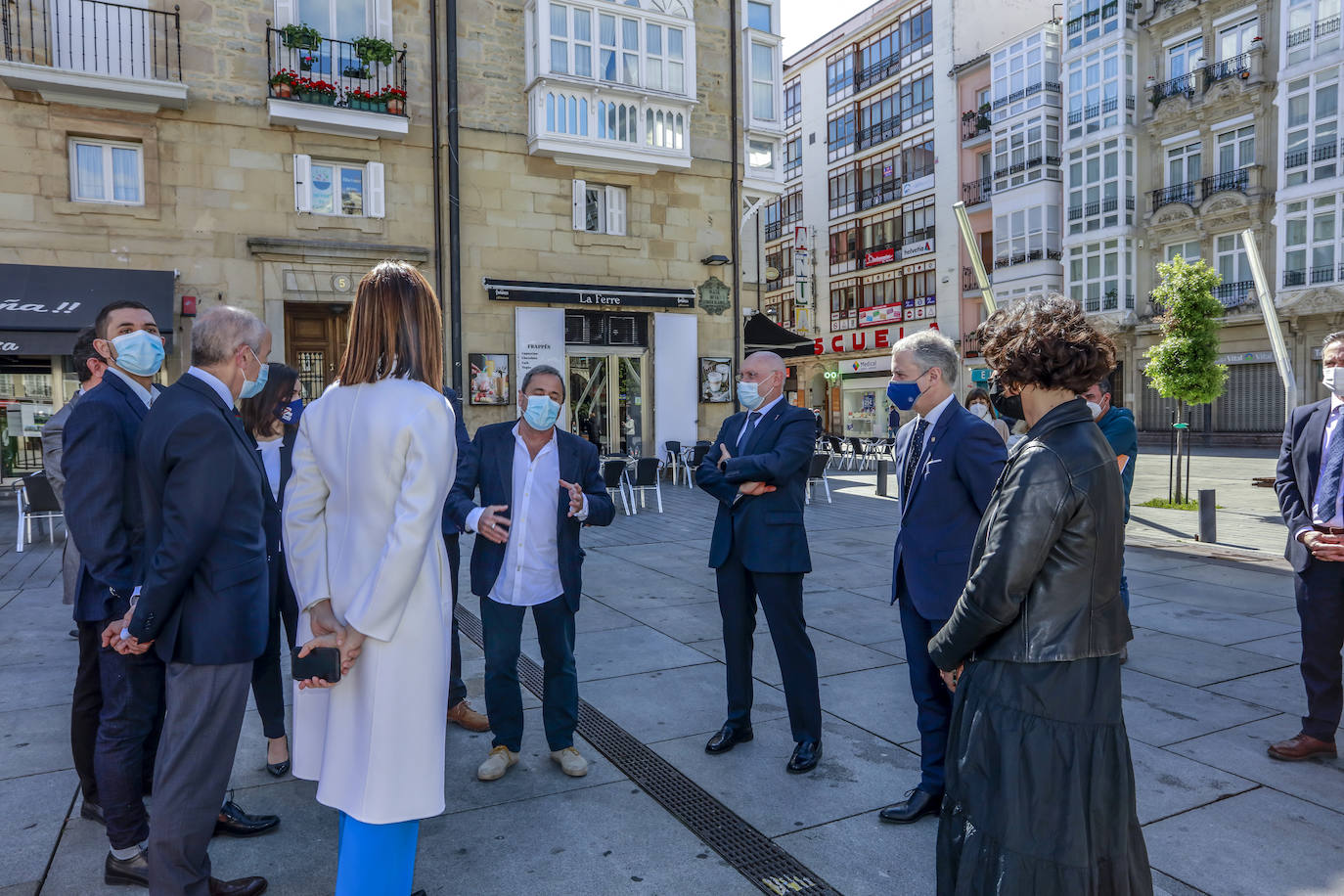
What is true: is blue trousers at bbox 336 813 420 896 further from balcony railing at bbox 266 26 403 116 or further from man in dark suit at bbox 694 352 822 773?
balcony railing at bbox 266 26 403 116

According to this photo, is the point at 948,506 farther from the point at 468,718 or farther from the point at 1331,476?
the point at 468,718

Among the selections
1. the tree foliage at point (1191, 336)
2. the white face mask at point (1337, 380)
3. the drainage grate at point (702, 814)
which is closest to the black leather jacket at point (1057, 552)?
the drainage grate at point (702, 814)

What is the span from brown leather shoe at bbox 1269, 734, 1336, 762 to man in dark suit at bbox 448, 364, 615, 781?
3076 mm

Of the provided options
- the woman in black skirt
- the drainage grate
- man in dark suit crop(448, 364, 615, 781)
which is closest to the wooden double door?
the drainage grate

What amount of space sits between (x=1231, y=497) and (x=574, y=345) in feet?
38.8

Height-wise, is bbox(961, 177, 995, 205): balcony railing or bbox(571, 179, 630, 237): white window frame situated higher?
bbox(961, 177, 995, 205): balcony railing

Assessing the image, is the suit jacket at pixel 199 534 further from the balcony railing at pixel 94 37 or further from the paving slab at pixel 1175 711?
the balcony railing at pixel 94 37

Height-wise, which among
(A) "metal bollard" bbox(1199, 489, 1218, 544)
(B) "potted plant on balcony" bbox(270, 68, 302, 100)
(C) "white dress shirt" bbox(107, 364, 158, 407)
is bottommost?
(A) "metal bollard" bbox(1199, 489, 1218, 544)

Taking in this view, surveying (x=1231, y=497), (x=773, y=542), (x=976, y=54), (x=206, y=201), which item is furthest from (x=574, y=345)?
(x=976, y=54)

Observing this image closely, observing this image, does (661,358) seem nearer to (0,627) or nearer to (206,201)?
(206,201)

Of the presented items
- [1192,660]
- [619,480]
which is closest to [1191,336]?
[619,480]

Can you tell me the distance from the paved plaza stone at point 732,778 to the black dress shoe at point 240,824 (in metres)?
0.05

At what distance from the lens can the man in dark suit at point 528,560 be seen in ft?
12.6

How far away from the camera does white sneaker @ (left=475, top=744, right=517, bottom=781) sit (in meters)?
3.78
